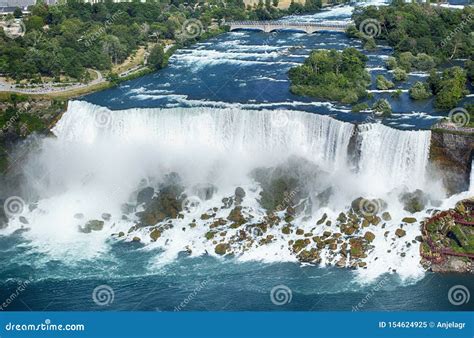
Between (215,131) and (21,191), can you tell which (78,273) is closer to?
(21,191)

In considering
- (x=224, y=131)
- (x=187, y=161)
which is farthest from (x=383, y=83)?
(x=187, y=161)


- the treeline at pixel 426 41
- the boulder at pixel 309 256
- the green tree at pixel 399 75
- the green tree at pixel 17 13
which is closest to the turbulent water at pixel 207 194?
the boulder at pixel 309 256

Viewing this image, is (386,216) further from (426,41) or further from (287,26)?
(287,26)

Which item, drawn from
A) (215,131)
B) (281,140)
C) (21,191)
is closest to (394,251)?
(281,140)

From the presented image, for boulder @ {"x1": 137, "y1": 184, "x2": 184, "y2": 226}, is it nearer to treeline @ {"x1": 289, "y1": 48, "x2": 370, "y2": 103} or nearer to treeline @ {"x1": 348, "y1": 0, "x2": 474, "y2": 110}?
treeline @ {"x1": 289, "y1": 48, "x2": 370, "y2": 103}

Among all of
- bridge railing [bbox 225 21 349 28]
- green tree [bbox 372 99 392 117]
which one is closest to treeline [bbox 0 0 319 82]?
bridge railing [bbox 225 21 349 28]
